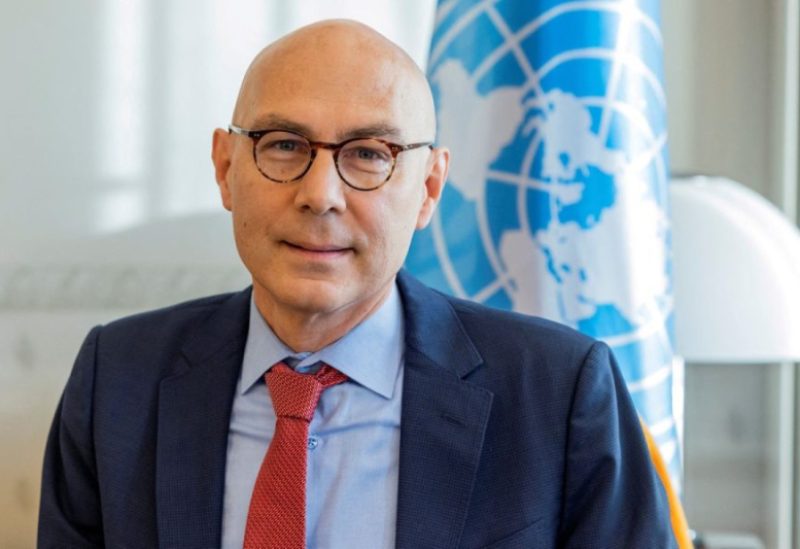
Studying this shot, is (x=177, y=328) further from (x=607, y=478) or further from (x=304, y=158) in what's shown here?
(x=607, y=478)

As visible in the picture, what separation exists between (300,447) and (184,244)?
1291mm

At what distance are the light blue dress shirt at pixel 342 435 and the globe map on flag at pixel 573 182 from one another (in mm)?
576

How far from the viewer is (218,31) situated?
2.48 metres

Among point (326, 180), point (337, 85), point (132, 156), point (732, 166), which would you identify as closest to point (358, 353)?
point (326, 180)

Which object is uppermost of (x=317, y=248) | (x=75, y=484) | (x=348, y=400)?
(x=317, y=248)

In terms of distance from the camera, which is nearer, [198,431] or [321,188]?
[321,188]

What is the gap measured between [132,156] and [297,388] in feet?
4.22

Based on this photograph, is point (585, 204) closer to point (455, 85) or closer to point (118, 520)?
point (455, 85)

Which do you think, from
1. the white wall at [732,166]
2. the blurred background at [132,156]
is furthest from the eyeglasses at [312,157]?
the white wall at [732,166]

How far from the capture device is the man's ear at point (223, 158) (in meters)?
1.42

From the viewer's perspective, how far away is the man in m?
1.29

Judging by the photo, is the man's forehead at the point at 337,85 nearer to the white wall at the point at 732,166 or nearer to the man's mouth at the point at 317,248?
Answer: the man's mouth at the point at 317,248

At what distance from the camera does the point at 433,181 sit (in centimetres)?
147

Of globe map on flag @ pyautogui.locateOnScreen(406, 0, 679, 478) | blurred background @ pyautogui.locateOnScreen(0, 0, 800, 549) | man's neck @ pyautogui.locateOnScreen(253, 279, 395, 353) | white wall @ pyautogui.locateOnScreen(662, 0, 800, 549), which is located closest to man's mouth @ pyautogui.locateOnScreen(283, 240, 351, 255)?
man's neck @ pyautogui.locateOnScreen(253, 279, 395, 353)
